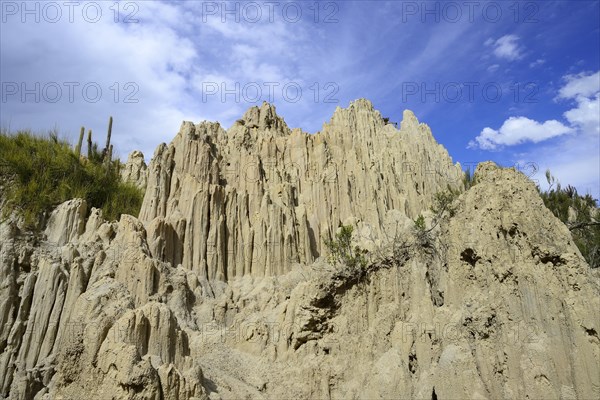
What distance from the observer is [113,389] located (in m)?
10.4

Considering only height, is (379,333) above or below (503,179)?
below

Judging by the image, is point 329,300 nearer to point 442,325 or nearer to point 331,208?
point 442,325

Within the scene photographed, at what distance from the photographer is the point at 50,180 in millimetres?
19391

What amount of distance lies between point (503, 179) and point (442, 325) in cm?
388

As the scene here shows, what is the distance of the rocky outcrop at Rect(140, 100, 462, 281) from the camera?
20.7 metres

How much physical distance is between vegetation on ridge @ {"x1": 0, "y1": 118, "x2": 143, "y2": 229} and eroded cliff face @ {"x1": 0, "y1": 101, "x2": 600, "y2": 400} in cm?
101

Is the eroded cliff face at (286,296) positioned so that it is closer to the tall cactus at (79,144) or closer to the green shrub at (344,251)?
the green shrub at (344,251)

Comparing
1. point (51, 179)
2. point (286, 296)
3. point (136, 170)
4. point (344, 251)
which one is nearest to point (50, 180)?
point (51, 179)

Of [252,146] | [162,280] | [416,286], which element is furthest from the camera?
[252,146]

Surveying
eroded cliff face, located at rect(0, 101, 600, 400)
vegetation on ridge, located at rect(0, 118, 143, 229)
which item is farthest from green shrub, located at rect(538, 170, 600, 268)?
vegetation on ridge, located at rect(0, 118, 143, 229)

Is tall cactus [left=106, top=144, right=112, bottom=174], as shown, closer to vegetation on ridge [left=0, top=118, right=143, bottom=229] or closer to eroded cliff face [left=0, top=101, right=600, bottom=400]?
vegetation on ridge [left=0, top=118, right=143, bottom=229]

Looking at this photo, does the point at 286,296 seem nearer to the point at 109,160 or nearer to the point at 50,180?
the point at 50,180

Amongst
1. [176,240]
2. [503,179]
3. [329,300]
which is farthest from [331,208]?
[503,179]

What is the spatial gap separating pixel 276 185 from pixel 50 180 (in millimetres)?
10133
